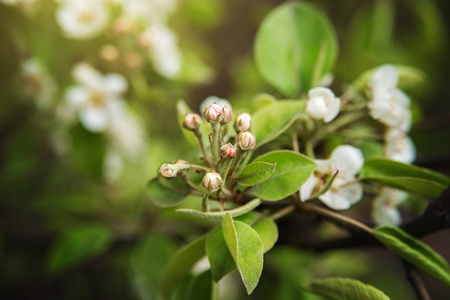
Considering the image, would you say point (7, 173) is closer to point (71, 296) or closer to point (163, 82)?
point (71, 296)

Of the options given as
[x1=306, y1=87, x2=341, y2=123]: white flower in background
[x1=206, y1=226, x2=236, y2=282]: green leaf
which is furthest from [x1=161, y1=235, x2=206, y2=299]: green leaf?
[x1=306, y1=87, x2=341, y2=123]: white flower in background

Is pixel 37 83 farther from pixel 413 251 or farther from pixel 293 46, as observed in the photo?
pixel 413 251

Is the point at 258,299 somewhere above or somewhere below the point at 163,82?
below

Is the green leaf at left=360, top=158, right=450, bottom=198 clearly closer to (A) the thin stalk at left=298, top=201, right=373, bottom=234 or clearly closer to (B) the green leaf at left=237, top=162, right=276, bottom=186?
(A) the thin stalk at left=298, top=201, right=373, bottom=234

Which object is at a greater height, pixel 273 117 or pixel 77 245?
pixel 273 117

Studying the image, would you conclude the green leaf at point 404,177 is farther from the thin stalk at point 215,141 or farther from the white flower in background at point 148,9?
the white flower in background at point 148,9

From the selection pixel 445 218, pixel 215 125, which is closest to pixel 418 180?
pixel 445 218

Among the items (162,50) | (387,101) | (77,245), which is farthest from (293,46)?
(77,245)
